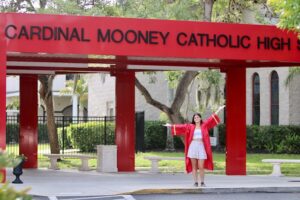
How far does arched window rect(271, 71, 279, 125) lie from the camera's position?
33.6 m

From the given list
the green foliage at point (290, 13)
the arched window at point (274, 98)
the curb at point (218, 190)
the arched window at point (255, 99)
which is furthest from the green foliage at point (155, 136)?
the green foliage at point (290, 13)

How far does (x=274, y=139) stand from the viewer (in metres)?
31.0

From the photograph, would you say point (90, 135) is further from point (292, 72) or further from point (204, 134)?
point (204, 134)

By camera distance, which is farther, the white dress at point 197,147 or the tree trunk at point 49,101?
the tree trunk at point 49,101

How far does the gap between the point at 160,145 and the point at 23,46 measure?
19.8 m

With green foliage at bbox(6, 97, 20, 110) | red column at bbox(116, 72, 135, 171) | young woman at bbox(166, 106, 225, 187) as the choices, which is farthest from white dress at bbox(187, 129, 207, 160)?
green foliage at bbox(6, 97, 20, 110)

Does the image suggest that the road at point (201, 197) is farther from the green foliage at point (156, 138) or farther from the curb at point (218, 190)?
the green foliage at point (156, 138)

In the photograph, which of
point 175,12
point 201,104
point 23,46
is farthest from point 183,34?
point 201,104

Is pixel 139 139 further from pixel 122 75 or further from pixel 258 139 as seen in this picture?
pixel 122 75

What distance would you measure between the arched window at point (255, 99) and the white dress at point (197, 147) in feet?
71.6

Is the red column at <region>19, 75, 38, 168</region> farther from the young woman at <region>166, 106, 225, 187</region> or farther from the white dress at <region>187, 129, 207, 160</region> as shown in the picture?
the white dress at <region>187, 129, 207, 160</region>

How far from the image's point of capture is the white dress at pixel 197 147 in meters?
13.6

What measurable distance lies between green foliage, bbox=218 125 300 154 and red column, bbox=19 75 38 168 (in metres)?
14.1

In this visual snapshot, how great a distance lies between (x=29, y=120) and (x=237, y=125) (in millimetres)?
6878
